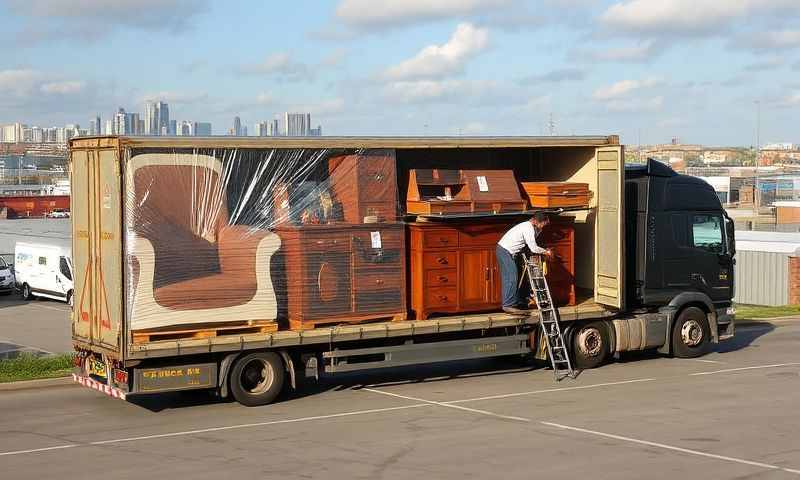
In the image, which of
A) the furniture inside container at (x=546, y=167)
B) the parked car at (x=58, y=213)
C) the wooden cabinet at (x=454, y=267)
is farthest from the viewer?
the parked car at (x=58, y=213)

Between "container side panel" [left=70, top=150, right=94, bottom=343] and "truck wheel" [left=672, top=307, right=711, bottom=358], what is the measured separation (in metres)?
9.63

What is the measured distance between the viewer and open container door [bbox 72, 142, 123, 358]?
1288cm

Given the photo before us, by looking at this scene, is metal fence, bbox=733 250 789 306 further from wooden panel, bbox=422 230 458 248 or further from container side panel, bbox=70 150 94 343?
container side panel, bbox=70 150 94 343

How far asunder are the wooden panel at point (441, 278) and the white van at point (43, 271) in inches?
866

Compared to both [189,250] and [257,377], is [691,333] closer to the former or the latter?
[257,377]

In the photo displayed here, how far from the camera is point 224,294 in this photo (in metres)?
13.4

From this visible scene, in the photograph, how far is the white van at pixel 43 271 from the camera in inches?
1378

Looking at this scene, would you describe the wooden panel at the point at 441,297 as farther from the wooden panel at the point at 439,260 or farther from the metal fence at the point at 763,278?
the metal fence at the point at 763,278

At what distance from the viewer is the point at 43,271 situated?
36.0 metres

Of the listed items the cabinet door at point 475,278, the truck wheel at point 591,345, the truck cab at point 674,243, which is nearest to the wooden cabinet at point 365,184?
the cabinet door at point 475,278

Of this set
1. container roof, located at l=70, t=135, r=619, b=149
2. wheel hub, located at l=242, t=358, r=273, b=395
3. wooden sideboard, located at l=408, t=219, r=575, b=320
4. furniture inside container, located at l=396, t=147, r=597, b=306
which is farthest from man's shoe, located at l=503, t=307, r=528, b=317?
wheel hub, located at l=242, t=358, r=273, b=395

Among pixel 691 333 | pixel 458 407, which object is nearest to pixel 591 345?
pixel 691 333

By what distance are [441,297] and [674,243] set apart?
4.58 meters

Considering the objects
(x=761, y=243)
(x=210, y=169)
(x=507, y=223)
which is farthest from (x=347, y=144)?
(x=761, y=243)
